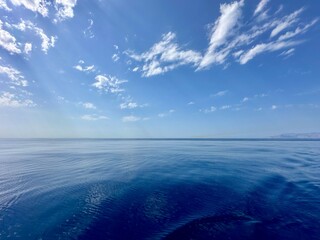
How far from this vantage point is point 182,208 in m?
10.7

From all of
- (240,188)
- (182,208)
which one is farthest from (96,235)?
(240,188)

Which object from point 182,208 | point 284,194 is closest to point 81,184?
point 182,208

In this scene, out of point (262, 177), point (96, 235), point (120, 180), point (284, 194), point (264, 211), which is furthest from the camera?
point (262, 177)

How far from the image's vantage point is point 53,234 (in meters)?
8.22

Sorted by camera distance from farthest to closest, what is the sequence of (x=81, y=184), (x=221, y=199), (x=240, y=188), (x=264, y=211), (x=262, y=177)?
(x=262, y=177) → (x=81, y=184) → (x=240, y=188) → (x=221, y=199) → (x=264, y=211)

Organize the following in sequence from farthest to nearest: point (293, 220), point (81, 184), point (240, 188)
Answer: point (81, 184) → point (240, 188) → point (293, 220)

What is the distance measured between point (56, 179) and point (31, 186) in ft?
8.10

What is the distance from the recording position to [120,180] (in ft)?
56.8

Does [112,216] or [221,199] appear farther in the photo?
[221,199]

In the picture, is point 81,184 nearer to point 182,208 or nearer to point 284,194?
point 182,208

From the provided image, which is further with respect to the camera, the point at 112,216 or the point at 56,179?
the point at 56,179

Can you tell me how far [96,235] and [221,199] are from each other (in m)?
8.59

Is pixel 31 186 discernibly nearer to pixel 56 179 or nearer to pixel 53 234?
pixel 56 179

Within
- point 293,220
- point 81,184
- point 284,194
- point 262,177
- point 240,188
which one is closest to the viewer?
point 293,220
